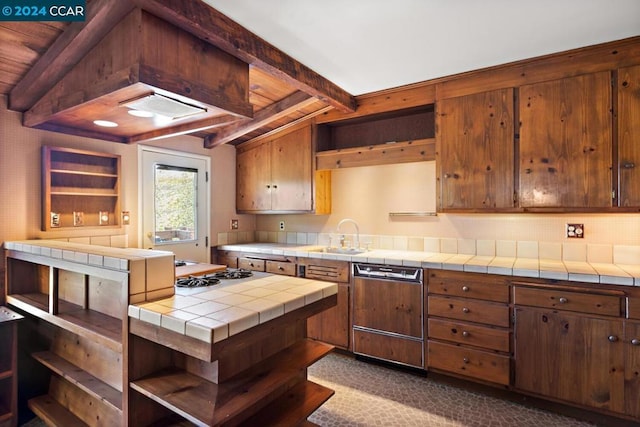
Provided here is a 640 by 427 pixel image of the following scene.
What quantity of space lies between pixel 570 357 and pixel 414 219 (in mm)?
1639

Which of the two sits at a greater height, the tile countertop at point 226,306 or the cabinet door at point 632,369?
the tile countertop at point 226,306

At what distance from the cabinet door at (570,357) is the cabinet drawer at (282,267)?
199 centimetres

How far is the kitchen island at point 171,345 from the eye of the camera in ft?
4.47

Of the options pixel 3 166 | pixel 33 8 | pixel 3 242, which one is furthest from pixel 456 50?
pixel 3 242

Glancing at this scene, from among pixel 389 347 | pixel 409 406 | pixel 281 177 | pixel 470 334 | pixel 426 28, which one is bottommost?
pixel 409 406

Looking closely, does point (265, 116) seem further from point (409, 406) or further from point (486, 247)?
point (409, 406)

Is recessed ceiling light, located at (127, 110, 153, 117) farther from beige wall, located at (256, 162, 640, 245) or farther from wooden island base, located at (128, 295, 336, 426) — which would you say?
beige wall, located at (256, 162, 640, 245)

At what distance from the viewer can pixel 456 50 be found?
2.38 metres

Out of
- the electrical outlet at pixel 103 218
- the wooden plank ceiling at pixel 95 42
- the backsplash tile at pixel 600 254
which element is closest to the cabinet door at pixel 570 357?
the backsplash tile at pixel 600 254

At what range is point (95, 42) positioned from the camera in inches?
69.5

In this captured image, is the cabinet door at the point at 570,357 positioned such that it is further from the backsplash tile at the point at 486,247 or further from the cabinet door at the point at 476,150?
the cabinet door at the point at 476,150

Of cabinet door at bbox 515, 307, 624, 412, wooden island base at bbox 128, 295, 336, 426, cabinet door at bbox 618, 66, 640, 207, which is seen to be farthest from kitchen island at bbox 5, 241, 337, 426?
cabinet door at bbox 618, 66, 640, 207

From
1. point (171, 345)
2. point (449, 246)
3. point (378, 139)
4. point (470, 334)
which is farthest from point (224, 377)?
point (378, 139)

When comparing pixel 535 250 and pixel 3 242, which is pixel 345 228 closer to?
pixel 535 250
